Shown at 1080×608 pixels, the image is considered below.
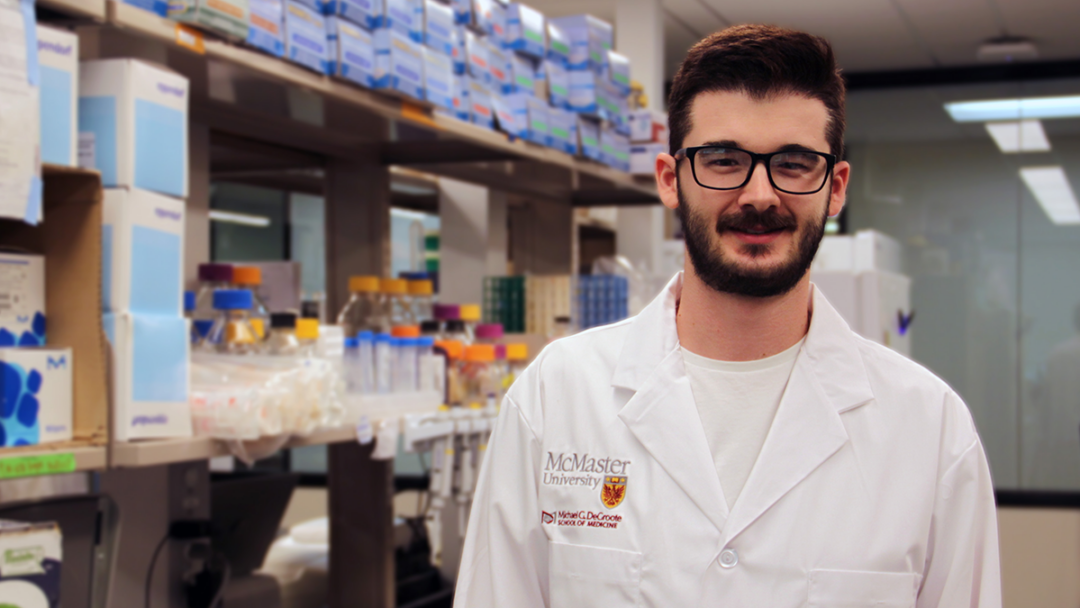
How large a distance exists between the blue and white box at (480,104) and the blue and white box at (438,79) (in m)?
0.13

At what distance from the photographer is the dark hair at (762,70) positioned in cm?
114

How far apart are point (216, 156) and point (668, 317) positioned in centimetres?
185

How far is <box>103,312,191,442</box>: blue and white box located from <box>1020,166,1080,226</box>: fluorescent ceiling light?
18.7 feet

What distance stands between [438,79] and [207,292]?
72 centimetres

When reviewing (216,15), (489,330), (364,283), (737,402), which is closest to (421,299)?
(489,330)

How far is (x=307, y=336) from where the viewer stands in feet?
6.72

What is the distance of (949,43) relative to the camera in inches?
213

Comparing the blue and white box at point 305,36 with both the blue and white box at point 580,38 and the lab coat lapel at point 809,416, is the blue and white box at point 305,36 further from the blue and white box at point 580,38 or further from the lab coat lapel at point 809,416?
the blue and white box at point 580,38

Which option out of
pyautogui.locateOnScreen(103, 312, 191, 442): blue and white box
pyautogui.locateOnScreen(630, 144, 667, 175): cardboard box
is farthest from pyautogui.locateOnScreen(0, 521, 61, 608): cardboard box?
pyautogui.locateOnScreen(630, 144, 667, 175): cardboard box

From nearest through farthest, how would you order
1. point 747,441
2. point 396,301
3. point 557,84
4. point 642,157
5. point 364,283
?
point 747,441 → point 364,283 → point 396,301 → point 557,84 → point 642,157

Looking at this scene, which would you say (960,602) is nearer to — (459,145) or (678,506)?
(678,506)

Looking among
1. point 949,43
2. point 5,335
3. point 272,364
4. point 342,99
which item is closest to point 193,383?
point 272,364

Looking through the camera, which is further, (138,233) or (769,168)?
(138,233)

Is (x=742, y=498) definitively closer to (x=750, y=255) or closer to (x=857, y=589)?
(x=857, y=589)
